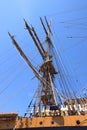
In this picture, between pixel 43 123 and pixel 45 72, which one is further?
pixel 45 72

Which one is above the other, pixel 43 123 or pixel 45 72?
pixel 45 72

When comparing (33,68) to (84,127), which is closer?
(84,127)

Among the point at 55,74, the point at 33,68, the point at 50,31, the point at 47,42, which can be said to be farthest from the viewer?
the point at 50,31

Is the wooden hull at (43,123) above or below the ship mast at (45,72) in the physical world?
below

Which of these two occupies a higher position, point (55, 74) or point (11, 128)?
point (55, 74)

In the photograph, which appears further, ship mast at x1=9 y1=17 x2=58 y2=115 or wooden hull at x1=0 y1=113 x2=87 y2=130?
ship mast at x1=9 y1=17 x2=58 y2=115

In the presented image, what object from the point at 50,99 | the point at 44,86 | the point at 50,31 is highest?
the point at 50,31

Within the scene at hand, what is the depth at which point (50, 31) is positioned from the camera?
29.7 metres

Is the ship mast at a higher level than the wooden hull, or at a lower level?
higher

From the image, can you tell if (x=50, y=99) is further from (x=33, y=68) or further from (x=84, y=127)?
(x=84, y=127)

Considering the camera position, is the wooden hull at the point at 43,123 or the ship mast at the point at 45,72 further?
the ship mast at the point at 45,72

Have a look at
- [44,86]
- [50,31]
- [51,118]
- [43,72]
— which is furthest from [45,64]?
[51,118]

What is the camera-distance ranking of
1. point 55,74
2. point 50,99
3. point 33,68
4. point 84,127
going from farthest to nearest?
point 55,74
point 33,68
point 50,99
point 84,127

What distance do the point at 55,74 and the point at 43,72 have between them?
140cm
